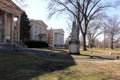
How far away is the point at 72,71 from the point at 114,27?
307ft

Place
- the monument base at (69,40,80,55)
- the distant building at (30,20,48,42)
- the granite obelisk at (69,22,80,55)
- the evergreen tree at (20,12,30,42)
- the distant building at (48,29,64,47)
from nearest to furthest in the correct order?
the granite obelisk at (69,22,80,55)
the monument base at (69,40,80,55)
the evergreen tree at (20,12,30,42)
the distant building at (30,20,48,42)
the distant building at (48,29,64,47)

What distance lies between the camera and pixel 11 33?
55438mm

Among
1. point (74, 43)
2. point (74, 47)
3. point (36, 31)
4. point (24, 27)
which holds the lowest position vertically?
point (74, 47)

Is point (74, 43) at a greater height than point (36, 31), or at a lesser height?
lesser

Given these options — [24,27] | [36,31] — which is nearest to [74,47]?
[24,27]

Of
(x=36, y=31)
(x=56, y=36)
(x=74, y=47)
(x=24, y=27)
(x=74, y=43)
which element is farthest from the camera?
(x=56, y=36)

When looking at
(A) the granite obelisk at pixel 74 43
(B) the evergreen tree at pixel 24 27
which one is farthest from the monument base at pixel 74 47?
(B) the evergreen tree at pixel 24 27

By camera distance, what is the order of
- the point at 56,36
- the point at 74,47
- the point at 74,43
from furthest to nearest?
1. the point at 56,36
2. the point at 74,47
3. the point at 74,43

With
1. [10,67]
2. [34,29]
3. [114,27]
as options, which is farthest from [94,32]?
[10,67]

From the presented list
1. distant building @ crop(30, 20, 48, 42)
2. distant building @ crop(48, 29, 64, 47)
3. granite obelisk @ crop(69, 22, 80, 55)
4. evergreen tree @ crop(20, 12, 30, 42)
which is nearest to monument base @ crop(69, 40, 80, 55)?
granite obelisk @ crop(69, 22, 80, 55)

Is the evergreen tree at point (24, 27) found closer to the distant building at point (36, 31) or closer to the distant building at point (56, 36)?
the distant building at point (36, 31)

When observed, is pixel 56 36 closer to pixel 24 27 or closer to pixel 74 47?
pixel 24 27

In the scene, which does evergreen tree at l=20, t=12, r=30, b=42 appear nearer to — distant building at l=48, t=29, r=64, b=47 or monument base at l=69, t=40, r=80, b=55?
monument base at l=69, t=40, r=80, b=55

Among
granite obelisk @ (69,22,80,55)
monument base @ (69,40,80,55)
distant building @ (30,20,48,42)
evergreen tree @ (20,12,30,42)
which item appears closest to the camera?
granite obelisk @ (69,22,80,55)
